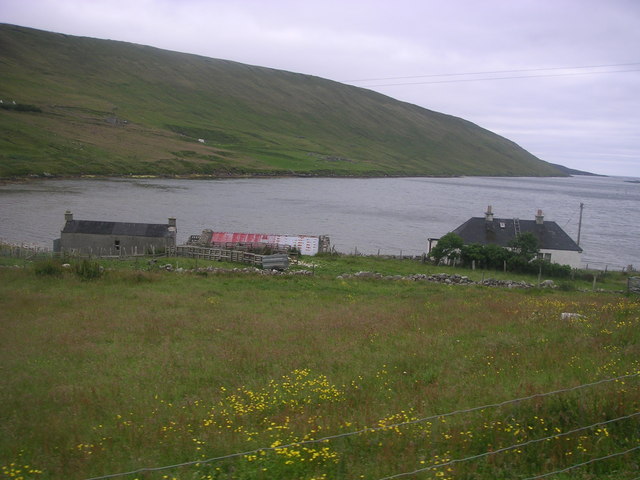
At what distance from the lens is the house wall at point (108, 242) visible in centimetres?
4178

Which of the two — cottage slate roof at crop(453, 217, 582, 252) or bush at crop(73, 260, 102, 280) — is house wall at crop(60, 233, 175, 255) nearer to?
bush at crop(73, 260, 102, 280)

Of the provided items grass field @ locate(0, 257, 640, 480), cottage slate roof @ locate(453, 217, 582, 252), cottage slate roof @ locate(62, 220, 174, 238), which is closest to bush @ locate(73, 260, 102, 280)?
grass field @ locate(0, 257, 640, 480)

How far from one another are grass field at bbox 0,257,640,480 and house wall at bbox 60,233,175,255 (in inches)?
831

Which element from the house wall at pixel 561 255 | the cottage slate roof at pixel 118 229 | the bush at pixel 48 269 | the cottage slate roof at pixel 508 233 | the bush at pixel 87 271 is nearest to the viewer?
the bush at pixel 87 271

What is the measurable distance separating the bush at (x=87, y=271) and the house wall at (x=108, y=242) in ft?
47.5

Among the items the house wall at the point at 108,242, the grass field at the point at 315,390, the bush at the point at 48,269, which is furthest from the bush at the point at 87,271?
the house wall at the point at 108,242

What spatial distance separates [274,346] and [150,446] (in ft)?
21.3

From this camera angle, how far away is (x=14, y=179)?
321 ft

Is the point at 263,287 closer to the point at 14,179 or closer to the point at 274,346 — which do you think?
the point at 274,346

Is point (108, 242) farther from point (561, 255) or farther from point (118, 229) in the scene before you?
point (561, 255)

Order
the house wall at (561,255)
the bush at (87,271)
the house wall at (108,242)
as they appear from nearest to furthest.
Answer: the bush at (87,271), the house wall at (108,242), the house wall at (561,255)

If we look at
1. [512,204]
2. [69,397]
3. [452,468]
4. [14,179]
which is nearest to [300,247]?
[69,397]

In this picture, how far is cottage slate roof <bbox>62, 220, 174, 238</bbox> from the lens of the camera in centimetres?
4200

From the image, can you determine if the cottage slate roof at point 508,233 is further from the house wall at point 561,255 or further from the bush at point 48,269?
the bush at point 48,269
